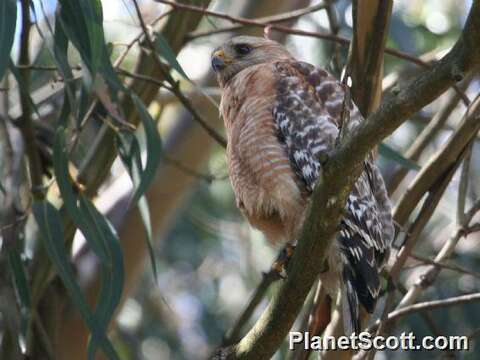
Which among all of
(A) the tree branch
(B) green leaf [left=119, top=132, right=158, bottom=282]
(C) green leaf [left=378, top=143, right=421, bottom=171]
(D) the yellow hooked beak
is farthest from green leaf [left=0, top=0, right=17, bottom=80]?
(D) the yellow hooked beak

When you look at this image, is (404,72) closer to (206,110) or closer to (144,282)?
(206,110)

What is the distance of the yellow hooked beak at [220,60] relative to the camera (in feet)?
12.0

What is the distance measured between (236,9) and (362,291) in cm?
226

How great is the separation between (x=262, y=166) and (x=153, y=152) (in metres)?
0.33

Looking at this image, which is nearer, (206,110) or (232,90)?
(232,90)

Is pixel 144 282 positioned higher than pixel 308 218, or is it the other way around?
pixel 144 282

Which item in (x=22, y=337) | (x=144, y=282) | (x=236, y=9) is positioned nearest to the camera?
(x=22, y=337)

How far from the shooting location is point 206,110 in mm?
4312

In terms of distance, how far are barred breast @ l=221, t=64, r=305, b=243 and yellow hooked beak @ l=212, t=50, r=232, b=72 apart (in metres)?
0.45

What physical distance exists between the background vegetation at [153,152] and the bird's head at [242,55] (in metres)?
0.08

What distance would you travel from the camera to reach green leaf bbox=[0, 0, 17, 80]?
91.4 inches

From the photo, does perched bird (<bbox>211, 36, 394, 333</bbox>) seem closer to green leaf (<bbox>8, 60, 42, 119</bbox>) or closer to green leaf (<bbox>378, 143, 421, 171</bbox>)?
green leaf (<bbox>378, 143, 421, 171</bbox>)

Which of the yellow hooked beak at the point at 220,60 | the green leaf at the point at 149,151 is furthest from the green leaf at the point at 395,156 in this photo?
the yellow hooked beak at the point at 220,60

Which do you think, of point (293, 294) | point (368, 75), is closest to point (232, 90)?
point (368, 75)
